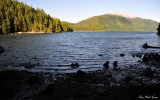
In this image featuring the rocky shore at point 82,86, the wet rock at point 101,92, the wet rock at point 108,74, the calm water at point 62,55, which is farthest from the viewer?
the calm water at point 62,55

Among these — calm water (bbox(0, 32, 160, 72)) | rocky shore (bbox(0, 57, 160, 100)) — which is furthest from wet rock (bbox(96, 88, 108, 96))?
calm water (bbox(0, 32, 160, 72))

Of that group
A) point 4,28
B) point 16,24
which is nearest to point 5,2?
point 16,24

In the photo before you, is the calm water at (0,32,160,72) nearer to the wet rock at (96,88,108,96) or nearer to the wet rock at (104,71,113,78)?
the wet rock at (104,71,113,78)

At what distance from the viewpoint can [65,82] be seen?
23.4 meters

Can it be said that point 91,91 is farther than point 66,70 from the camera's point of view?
No

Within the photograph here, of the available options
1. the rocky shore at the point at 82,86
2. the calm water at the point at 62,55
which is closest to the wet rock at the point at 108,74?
the rocky shore at the point at 82,86

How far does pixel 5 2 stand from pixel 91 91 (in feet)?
645

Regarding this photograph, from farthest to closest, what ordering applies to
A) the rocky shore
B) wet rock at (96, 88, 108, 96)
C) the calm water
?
the calm water < wet rock at (96, 88, 108, 96) < the rocky shore

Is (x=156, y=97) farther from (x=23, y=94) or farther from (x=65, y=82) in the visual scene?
(x=23, y=94)

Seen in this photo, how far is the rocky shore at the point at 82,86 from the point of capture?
18.7m

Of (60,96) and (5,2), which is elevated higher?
(5,2)

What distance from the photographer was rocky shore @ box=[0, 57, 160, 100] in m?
18.7

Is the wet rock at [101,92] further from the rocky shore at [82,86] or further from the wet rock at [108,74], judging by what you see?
the wet rock at [108,74]

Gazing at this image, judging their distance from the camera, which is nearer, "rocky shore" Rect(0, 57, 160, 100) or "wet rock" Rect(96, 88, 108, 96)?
"rocky shore" Rect(0, 57, 160, 100)
